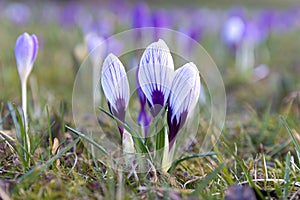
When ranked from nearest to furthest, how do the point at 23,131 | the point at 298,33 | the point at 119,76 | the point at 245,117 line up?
the point at 119,76 → the point at 23,131 → the point at 245,117 → the point at 298,33

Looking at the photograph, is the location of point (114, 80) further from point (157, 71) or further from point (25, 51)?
point (25, 51)

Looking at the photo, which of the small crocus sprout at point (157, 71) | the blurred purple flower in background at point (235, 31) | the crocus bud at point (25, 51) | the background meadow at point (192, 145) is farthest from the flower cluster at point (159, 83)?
the blurred purple flower in background at point (235, 31)

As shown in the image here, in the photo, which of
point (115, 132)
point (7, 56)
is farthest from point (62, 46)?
point (115, 132)

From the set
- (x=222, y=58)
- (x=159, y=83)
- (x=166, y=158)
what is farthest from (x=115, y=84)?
(x=222, y=58)

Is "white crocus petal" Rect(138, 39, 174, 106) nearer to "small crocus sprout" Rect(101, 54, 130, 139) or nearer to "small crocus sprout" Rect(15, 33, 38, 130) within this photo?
"small crocus sprout" Rect(101, 54, 130, 139)

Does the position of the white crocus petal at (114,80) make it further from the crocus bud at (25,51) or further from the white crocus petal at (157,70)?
the crocus bud at (25,51)

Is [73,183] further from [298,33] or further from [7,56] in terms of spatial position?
[298,33]
